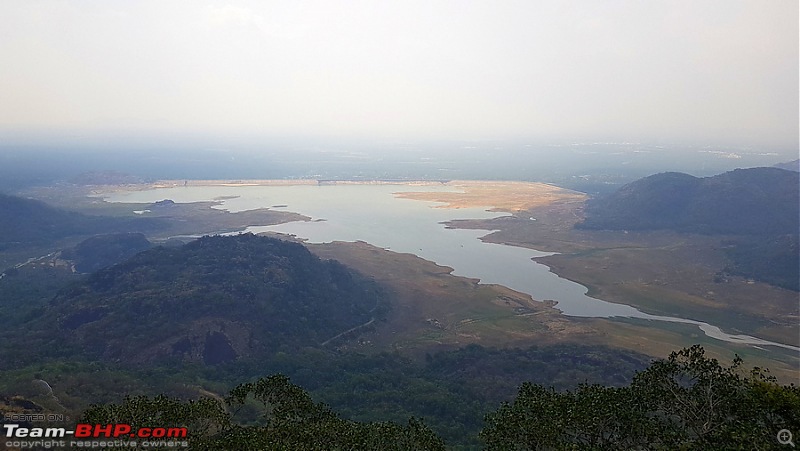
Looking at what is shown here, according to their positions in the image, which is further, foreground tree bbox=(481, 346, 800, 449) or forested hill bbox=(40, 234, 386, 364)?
forested hill bbox=(40, 234, 386, 364)

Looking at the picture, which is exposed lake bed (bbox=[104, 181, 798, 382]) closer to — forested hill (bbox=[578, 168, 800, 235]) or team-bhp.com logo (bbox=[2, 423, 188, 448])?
forested hill (bbox=[578, 168, 800, 235])

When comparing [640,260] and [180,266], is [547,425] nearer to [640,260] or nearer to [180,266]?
[180,266]

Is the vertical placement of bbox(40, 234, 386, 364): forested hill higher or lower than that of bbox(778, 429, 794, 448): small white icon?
lower

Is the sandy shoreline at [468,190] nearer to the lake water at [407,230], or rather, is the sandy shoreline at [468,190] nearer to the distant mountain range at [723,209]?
the lake water at [407,230]

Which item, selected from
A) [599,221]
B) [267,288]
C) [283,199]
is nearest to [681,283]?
[599,221]

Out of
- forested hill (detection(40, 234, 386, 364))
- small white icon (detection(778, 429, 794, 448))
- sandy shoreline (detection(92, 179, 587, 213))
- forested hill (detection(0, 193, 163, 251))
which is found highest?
sandy shoreline (detection(92, 179, 587, 213))

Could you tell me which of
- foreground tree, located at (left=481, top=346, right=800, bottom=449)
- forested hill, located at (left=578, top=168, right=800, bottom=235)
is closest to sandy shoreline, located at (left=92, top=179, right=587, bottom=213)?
forested hill, located at (left=578, top=168, right=800, bottom=235)

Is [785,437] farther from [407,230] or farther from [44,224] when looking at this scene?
[44,224]
